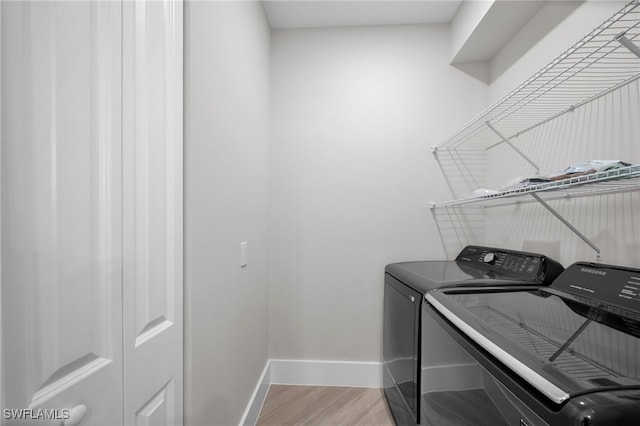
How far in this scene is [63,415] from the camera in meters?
0.52

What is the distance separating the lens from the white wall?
204 centimetres

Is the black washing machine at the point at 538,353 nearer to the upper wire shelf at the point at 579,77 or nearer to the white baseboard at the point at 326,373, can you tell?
the upper wire shelf at the point at 579,77

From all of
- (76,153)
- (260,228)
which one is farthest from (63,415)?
(260,228)

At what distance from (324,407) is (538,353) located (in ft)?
5.18

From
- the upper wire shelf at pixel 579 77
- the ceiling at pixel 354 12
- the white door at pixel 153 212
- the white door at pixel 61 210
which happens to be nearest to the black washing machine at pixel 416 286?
the upper wire shelf at pixel 579 77

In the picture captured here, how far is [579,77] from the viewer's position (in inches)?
49.6

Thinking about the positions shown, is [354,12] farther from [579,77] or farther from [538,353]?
[538,353]

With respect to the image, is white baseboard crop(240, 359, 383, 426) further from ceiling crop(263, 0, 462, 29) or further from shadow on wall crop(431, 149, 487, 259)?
ceiling crop(263, 0, 462, 29)

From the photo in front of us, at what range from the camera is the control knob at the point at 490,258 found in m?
1.58

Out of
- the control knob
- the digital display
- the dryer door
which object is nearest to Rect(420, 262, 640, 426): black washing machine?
the digital display

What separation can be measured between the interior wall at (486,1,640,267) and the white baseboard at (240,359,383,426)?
4.22ft

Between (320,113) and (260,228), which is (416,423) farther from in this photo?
(320,113)

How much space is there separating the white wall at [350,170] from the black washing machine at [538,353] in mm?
892

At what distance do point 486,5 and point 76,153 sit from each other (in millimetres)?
1948
